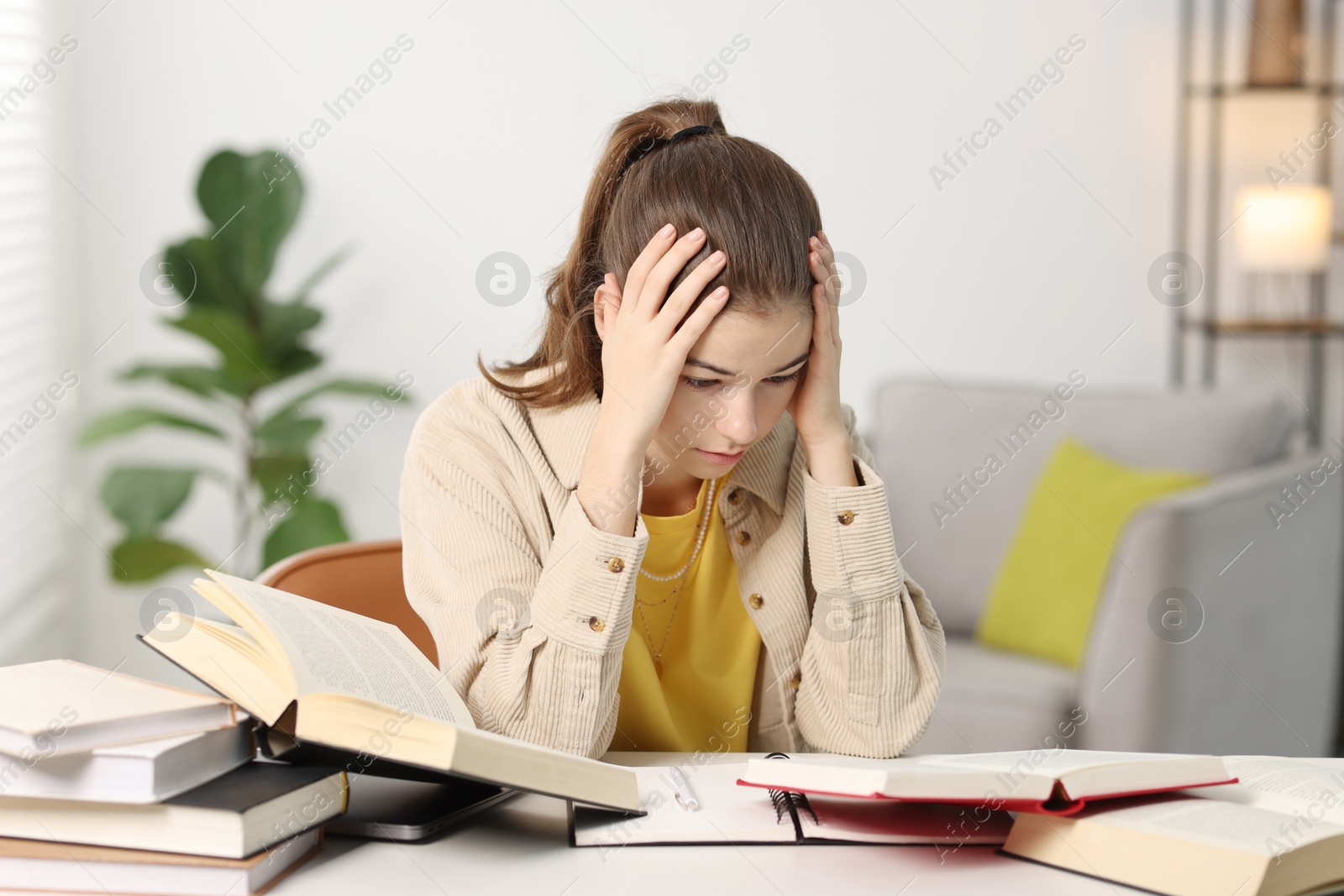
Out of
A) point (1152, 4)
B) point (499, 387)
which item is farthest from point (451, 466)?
point (1152, 4)

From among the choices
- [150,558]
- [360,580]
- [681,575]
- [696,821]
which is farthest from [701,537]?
[150,558]

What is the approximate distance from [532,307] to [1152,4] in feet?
5.91

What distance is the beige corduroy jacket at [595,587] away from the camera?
37.1 inches

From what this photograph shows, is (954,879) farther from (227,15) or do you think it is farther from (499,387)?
(227,15)

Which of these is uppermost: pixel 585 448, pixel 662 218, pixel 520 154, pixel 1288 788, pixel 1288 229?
pixel 520 154

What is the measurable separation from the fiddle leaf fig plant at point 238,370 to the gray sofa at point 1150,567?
49.4 inches

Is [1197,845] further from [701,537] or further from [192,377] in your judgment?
[192,377]

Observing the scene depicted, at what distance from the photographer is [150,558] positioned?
2426mm

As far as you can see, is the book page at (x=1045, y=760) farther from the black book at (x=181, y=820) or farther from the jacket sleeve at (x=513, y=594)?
the black book at (x=181, y=820)

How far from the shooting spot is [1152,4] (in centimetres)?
289

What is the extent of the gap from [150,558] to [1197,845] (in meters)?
2.31

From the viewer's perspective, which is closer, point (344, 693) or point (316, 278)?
point (344, 693)

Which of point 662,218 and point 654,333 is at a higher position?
point 662,218

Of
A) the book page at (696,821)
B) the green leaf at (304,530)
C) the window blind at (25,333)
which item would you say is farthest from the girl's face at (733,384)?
the window blind at (25,333)
